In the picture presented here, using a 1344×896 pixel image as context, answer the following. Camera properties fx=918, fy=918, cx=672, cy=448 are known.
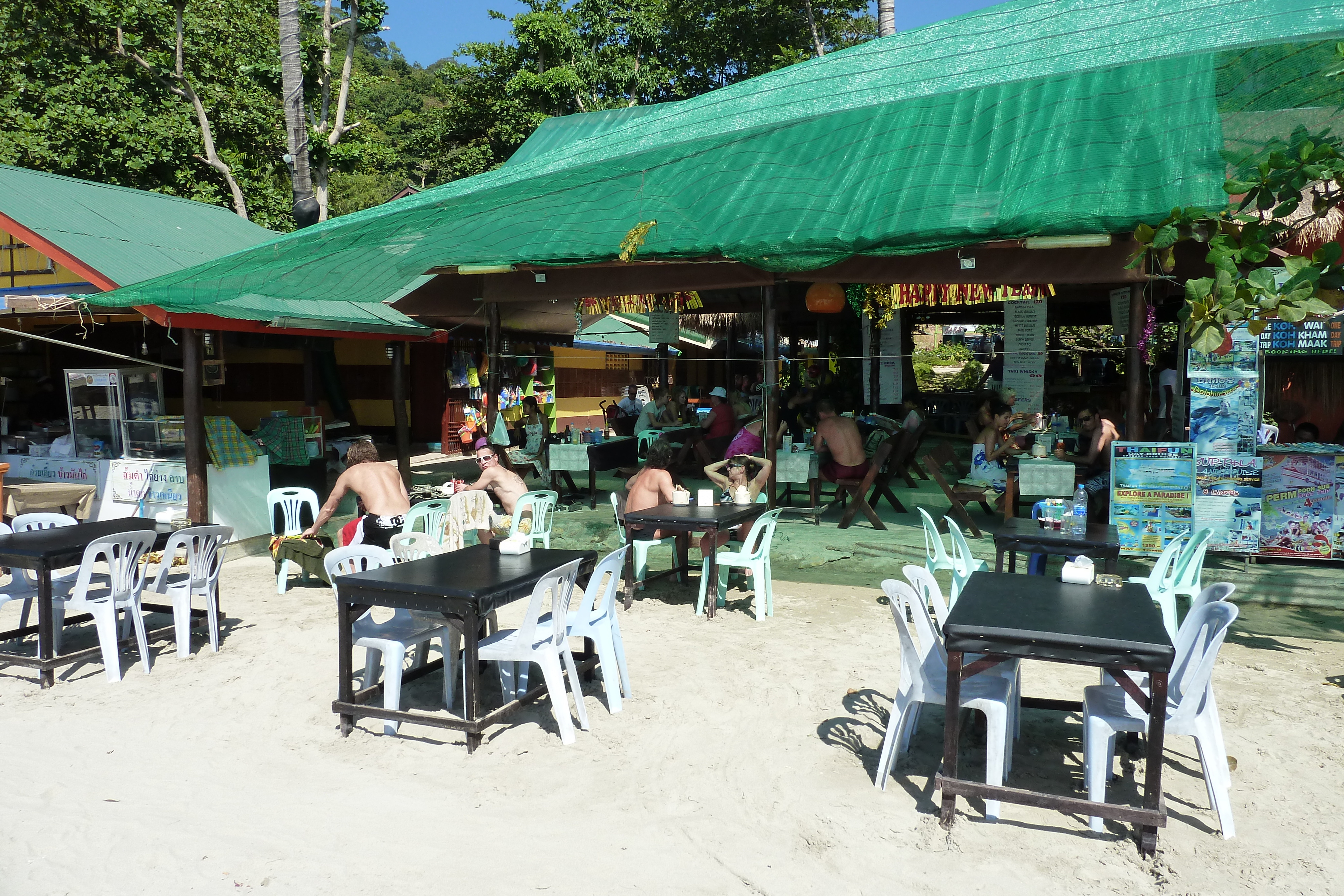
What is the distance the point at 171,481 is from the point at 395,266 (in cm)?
310

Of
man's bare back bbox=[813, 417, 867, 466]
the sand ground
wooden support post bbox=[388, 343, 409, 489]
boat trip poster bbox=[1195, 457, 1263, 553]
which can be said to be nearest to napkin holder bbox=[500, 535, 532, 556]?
the sand ground

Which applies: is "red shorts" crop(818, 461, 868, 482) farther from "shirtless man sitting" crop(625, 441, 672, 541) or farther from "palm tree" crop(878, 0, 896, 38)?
"palm tree" crop(878, 0, 896, 38)

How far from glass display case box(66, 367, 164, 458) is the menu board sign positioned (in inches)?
449

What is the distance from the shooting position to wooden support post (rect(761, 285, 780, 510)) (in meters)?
7.74

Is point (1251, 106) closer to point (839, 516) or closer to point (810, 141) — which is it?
point (810, 141)

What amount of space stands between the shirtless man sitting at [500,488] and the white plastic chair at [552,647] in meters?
2.64

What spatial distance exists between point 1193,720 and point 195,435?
820 centimetres

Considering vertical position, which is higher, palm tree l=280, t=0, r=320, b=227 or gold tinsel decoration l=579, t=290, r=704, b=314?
palm tree l=280, t=0, r=320, b=227

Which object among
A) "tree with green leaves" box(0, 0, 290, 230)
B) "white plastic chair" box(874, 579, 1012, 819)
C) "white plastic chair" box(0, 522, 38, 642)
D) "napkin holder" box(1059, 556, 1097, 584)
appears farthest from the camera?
"tree with green leaves" box(0, 0, 290, 230)

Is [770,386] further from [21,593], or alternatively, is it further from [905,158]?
[21,593]

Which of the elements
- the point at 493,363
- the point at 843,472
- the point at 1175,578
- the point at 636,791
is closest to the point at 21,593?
the point at 636,791

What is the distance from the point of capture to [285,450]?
10.8 m

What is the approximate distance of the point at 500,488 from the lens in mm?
7012

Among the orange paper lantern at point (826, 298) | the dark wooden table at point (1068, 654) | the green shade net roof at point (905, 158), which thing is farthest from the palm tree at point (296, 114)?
the dark wooden table at point (1068, 654)
